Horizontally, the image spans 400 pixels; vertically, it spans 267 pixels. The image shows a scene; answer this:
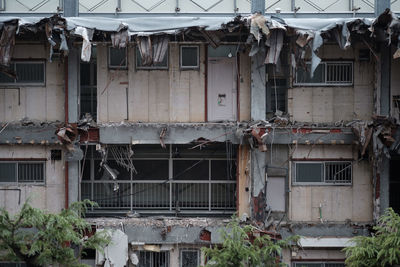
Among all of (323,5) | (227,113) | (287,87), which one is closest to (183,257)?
(227,113)

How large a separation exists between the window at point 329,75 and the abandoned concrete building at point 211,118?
3 cm

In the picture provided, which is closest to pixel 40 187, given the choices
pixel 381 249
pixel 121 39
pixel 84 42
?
pixel 84 42

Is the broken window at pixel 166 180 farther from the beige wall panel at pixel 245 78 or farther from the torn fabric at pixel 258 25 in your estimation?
the torn fabric at pixel 258 25

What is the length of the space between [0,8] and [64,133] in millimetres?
4446

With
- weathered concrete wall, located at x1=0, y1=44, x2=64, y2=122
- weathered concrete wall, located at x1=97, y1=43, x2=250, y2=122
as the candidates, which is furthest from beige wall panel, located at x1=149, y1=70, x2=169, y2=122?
weathered concrete wall, located at x1=0, y1=44, x2=64, y2=122

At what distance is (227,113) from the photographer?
1697cm

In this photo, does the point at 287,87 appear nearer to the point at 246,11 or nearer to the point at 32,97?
the point at 246,11

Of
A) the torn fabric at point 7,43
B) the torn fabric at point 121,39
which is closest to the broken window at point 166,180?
the torn fabric at point 121,39

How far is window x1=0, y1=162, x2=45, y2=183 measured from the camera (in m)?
16.9

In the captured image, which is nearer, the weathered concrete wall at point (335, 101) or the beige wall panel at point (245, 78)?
the beige wall panel at point (245, 78)

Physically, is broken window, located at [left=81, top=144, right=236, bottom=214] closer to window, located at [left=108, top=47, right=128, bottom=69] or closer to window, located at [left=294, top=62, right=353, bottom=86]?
window, located at [left=108, top=47, right=128, bottom=69]

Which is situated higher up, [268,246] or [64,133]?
[64,133]

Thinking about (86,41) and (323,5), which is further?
(323,5)

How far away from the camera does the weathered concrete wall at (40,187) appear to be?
1677cm
